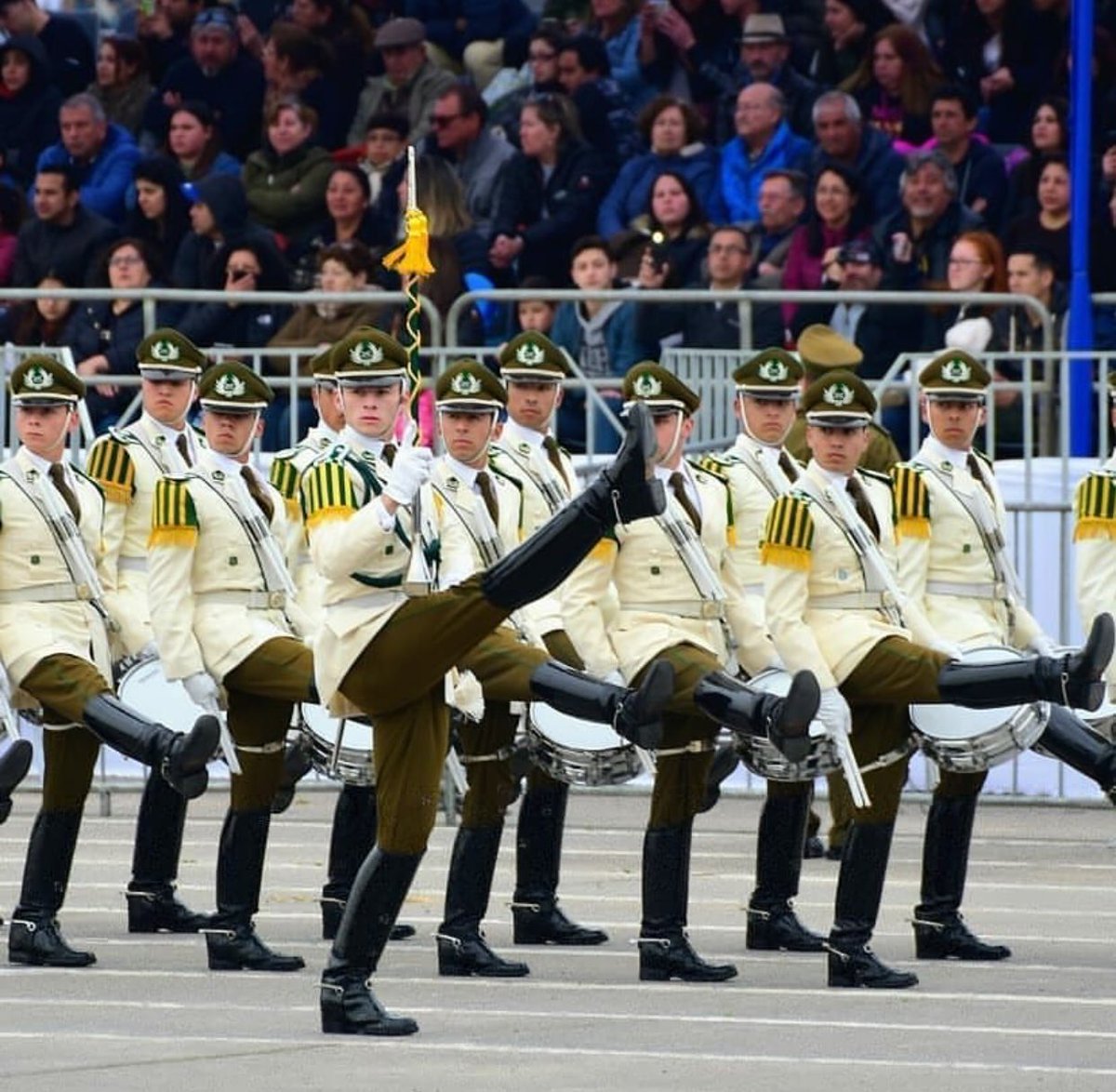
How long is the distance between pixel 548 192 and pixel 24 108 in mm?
4008

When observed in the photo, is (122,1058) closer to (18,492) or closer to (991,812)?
(18,492)

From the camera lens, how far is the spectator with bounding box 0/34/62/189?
71.7ft

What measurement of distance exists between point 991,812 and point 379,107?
6.74 meters

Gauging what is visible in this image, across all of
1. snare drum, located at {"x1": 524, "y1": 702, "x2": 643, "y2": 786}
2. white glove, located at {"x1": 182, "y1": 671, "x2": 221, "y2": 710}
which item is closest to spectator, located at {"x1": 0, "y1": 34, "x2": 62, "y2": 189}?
white glove, located at {"x1": 182, "y1": 671, "x2": 221, "y2": 710}

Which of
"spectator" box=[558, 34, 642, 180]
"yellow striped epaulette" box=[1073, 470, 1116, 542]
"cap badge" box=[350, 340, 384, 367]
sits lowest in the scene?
"yellow striped epaulette" box=[1073, 470, 1116, 542]

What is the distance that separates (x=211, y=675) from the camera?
11789 mm

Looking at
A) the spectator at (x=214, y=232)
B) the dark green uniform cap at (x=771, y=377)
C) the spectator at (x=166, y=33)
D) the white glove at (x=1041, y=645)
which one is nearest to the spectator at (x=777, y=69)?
the spectator at (x=214, y=232)

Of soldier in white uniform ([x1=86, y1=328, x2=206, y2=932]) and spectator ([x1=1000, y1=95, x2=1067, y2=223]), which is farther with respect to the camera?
spectator ([x1=1000, y1=95, x2=1067, y2=223])

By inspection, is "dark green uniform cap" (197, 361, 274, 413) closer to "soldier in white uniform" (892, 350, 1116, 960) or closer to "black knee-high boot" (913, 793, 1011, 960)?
"soldier in white uniform" (892, 350, 1116, 960)

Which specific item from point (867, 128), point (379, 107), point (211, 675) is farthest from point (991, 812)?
point (379, 107)

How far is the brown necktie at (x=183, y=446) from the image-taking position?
42.6 ft

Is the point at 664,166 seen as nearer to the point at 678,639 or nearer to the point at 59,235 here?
the point at 59,235

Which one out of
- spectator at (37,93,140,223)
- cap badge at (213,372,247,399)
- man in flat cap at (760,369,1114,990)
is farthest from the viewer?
spectator at (37,93,140,223)

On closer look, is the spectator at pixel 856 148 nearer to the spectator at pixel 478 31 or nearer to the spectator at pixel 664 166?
the spectator at pixel 664 166
